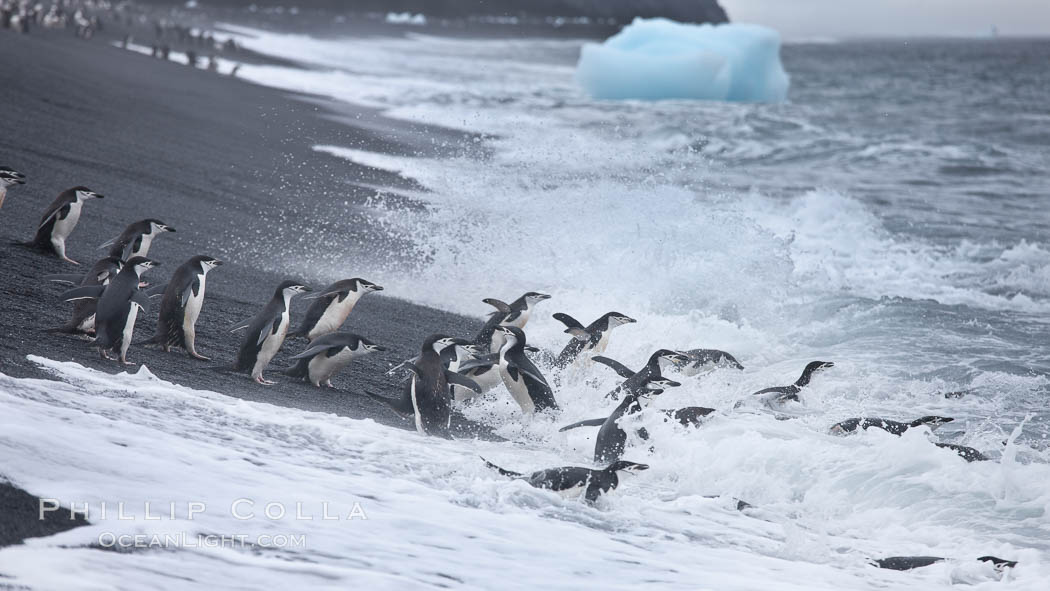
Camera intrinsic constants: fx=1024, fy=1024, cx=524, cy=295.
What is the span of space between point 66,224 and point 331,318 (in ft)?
5.81

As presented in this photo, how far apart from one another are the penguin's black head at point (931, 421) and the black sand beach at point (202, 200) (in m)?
2.57

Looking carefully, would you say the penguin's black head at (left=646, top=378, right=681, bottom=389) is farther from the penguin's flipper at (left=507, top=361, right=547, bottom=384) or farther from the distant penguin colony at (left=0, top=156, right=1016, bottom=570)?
the penguin's flipper at (left=507, top=361, right=547, bottom=384)

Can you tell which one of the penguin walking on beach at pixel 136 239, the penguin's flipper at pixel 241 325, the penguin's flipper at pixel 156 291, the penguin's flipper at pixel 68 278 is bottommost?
the penguin's flipper at pixel 241 325

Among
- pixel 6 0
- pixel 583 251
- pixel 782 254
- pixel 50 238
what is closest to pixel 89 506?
pixel 50 238

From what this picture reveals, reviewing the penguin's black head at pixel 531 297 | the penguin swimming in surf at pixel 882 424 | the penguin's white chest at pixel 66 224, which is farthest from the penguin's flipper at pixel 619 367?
the penguin's white chest at pixel 66 224

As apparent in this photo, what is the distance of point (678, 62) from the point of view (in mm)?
26188

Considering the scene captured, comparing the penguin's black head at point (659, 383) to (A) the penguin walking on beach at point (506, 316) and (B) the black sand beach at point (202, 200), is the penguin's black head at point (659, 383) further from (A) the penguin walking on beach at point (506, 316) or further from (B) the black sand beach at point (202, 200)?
(B) the black sand beach at point (202, 200)

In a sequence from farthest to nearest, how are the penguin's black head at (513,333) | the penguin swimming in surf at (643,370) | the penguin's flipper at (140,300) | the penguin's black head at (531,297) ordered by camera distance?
1. the penguin's black head at (531,297)
2. the penguin's black head at (513,333)
3. the penguin swimming in surf at (643,370)
4. the penguin's flipper at (140,300)

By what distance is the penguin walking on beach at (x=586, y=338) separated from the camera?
6.17 m

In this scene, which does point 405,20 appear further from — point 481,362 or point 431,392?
point 431,392

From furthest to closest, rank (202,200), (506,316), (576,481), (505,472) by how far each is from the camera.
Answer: (202,200) < (506,316) < (505,472) < (576,481)

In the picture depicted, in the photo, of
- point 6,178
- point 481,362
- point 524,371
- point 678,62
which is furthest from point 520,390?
point 678,62

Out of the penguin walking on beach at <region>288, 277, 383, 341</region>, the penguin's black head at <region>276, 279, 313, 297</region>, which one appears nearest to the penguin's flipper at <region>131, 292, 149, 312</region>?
the penguin's black head at <region>276, 279, 313, 297</region>

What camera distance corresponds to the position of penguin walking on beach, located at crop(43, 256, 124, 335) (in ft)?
15.7
